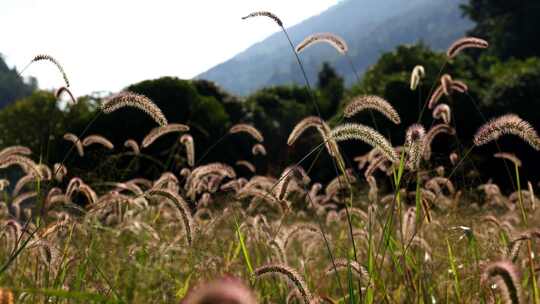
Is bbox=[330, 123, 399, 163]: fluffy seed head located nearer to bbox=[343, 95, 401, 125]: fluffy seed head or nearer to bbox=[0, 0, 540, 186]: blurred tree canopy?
bbox=[343, 95, 401, 125]: fluffy seed head

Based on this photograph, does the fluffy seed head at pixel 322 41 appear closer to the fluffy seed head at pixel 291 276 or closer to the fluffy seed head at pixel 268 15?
the fluffy seed head at pixel 268 15

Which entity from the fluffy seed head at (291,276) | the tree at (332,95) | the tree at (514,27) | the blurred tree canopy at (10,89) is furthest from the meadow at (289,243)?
the blurred tree canopy at (10,89)

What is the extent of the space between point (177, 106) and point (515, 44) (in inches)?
1028

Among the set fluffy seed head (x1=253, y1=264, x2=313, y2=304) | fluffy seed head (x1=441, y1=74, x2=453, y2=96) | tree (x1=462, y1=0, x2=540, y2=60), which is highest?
fluffy seed head (x1=253, y1=264, x2=313, y2=304)

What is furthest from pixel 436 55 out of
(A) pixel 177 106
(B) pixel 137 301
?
(B) pixel 137 301

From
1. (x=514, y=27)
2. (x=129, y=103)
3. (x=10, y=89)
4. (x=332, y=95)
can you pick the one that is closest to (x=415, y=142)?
(x=129, y=103)

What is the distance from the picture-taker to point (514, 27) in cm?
3712

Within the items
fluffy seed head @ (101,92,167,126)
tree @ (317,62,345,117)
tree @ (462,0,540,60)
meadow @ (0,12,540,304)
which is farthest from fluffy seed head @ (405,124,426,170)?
tree @ (462,0,540,60)

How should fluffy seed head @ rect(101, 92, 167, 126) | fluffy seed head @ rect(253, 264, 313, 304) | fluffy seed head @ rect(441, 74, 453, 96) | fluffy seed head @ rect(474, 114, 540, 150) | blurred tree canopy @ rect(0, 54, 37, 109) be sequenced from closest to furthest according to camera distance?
fluffy seed head @ rect(253, 264, 313, 304), fluffy seed head @ rect(474, 114, 540, 150), fluffy seed head @ rect(101, 92, 167, 126), fluffy seed head @ rect(441, 74, 453, 96), blurred tree canopy @ rect(0, 54, 37, 109)

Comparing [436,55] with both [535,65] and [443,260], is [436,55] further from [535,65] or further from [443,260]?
[443,260]

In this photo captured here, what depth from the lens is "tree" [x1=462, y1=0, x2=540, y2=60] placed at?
119 feet

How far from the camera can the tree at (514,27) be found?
36281 mm

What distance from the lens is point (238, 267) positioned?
394 centimetres

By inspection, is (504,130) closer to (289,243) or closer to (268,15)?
(268,15)
